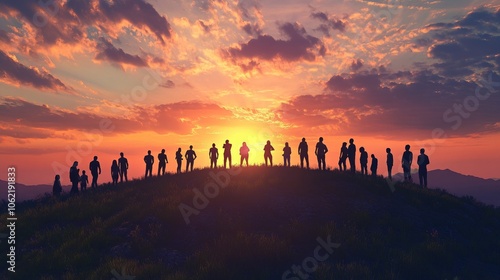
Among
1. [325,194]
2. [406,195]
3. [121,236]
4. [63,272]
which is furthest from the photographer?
[406,195]

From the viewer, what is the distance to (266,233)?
44.4 ft

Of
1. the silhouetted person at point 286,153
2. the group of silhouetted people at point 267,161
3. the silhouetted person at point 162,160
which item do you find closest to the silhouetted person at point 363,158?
the group of silhouetted people at point 267,161

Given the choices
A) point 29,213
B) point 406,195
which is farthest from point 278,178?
point 29,213

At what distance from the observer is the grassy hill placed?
11234mm

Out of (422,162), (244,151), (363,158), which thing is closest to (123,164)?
(244,151)

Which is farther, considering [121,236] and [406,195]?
[406,195]

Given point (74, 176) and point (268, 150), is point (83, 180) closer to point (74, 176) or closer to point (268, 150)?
point (74, 176)

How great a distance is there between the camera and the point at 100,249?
13.0m

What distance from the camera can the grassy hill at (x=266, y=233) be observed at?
11234 millimetres

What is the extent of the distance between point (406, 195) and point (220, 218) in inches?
387

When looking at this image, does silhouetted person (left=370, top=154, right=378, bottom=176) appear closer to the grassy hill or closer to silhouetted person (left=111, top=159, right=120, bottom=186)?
the grassy hill

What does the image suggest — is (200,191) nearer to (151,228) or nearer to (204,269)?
(151,228)

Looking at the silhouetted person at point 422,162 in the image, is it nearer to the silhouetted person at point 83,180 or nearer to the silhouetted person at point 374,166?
the silhouetted person at point 374,166

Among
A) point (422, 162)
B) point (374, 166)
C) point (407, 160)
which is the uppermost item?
point (407, 160)
